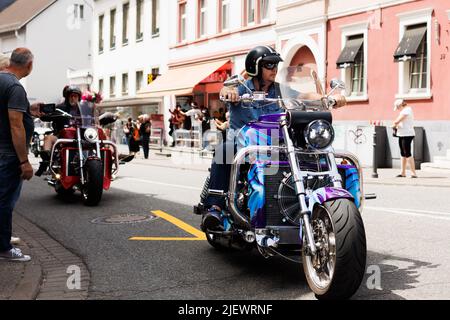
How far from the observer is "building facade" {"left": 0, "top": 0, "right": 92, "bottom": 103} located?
5203cm

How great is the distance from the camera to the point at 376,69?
819 inches

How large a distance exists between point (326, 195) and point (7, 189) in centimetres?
300

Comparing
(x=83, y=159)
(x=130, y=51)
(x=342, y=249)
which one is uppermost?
(x=130, y=51)

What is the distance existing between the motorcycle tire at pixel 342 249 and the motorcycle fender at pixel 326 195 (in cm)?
4

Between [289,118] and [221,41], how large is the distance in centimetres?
2557

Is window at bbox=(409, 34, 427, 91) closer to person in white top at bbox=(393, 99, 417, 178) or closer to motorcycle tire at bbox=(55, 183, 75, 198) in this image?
person in white top at bbox=(393, 99, 417, 178)

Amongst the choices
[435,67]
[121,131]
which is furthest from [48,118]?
[121,131]

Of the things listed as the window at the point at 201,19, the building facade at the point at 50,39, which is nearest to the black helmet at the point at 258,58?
the window at the point at 201,19

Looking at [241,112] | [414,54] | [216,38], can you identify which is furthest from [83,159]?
[216,38]

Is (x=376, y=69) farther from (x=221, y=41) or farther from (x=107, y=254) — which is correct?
(x=107, y=254)

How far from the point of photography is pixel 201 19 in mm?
32062

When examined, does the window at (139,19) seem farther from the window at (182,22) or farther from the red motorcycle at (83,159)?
the red motorcycle at (83,159)

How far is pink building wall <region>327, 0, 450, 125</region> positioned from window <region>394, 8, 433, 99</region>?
0.16 meters

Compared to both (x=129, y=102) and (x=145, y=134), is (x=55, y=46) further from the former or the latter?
(x=145, y=134)
